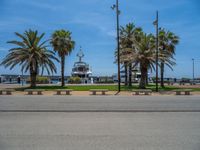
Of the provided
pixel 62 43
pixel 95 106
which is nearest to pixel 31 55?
pixel 62 43

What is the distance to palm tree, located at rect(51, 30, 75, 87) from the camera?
154ft

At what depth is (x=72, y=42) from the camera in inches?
1922

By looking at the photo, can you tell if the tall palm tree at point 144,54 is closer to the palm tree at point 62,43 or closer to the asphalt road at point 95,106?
the palm tree at point 62,43

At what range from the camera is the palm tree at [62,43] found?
1845 inches

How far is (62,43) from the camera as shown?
47.2 metres
